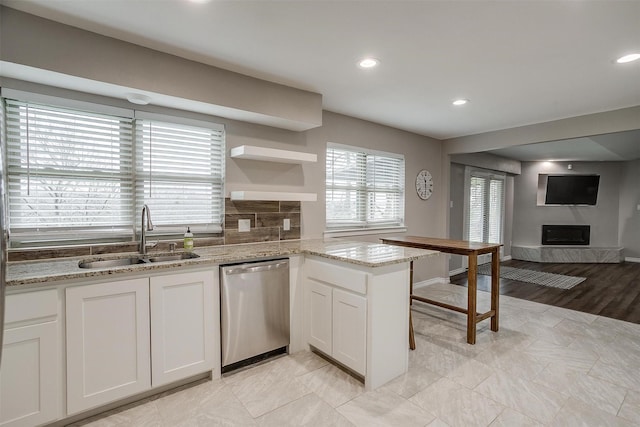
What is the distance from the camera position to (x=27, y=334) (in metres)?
1.79

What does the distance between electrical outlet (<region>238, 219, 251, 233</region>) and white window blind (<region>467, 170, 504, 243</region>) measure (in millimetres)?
4640

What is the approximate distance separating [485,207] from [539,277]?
5.48 ft

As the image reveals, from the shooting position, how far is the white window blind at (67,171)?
223 centimetres

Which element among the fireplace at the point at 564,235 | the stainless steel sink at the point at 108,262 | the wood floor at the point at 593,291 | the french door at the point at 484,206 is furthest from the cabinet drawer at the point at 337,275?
the fireplace at the point at 564,235

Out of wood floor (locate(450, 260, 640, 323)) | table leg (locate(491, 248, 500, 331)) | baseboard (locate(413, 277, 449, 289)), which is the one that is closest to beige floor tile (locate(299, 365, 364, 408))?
table leg (locate(491, 248, 500, 331))

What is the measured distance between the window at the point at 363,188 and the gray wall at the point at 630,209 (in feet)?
21.1

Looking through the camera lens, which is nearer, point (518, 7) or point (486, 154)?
point (518, 7)

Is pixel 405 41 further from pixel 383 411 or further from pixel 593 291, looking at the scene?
pixel 593 291

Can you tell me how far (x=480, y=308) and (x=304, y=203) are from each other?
2.53 metres

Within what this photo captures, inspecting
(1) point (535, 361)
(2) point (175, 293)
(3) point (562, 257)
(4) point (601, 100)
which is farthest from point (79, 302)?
(3) point (562, 257)

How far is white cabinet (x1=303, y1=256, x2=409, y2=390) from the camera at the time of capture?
A: 2.29 metres

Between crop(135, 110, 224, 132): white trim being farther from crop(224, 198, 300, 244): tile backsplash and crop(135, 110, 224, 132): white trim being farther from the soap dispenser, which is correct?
the soap dispenser

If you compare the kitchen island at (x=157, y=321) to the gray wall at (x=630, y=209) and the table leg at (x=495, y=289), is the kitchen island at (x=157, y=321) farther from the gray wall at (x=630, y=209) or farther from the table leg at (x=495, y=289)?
the gray wall at (x=630, y=209)

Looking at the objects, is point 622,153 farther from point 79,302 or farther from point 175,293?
point 79,302
